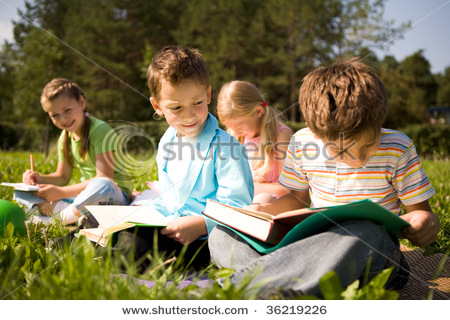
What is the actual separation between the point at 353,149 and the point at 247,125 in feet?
6.57

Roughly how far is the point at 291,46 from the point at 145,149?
44.1 feet

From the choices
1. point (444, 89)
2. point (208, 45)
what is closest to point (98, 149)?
point (208, 45)

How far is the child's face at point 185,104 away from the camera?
242 cm

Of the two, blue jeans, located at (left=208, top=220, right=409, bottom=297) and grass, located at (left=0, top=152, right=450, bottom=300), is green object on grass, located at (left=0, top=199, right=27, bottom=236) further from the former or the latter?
blue jeans, located at (left=208, top=220, right=409, bottom=297)

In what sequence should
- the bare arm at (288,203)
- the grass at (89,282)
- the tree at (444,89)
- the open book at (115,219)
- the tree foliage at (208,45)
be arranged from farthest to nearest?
1. the tree at (444,89)
2. the tree foliage at (208,45)
3. the bare arm at (288,203)
4. the open book at (115,219)
5. the grass at (89,282)

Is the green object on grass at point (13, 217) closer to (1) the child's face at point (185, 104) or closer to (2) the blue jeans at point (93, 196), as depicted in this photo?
(2) the blue jeans at point (93, 196)

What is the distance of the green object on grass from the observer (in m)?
2.66

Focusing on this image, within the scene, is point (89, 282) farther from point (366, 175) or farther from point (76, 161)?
point (76, 161)

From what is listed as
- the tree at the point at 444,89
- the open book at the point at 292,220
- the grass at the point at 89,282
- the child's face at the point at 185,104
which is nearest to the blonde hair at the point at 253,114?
the child's face at the point at 185,104

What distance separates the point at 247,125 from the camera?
3.89 m

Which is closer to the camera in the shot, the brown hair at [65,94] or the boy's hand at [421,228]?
the boy's hand at [421,228]

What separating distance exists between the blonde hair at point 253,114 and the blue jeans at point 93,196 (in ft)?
3.99
